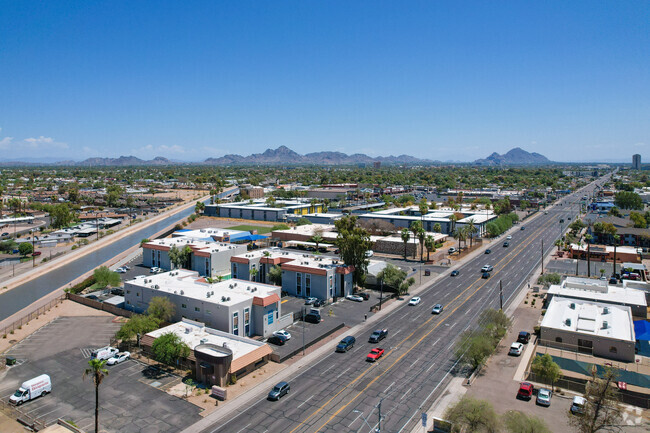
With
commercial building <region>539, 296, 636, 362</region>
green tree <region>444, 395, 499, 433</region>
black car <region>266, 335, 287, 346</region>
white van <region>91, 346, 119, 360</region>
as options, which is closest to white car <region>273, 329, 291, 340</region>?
black car <region>266, 335, 287, 346</region>

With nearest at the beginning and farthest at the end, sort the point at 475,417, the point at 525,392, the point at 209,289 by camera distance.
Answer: the point at 475,417 → the point at 525,392 → the point at 209,289

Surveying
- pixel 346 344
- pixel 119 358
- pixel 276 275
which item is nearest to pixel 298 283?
pixel 276 275

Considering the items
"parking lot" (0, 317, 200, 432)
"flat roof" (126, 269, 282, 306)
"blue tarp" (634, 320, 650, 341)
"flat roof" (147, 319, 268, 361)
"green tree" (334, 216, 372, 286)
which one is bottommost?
"parking lot" (0, 317, 200, 432)

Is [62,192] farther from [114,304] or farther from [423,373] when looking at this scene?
[423,373]

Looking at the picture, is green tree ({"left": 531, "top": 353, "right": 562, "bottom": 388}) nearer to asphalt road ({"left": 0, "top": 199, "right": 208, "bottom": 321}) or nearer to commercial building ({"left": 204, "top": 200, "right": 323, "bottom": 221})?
asphalt road ({"left": 0, "top": 199, "right": 208, "bottom": 321})

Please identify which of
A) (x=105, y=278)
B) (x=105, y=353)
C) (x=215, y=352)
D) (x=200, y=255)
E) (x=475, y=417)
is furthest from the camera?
(x=200, y=255)

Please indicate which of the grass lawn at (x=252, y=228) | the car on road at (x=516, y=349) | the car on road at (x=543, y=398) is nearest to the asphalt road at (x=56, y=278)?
the grass lawn at (x=252, y=228)

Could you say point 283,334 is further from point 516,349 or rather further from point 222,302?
point 516,349
